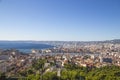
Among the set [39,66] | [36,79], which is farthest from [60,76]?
[39,66]

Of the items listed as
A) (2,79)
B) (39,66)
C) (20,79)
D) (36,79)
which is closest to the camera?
(2,79)

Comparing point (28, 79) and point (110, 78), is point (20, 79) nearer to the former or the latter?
point (28, 79)

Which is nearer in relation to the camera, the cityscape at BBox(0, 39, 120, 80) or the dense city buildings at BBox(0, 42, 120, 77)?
the cityscape at BBox(0, 39, 120, 80)

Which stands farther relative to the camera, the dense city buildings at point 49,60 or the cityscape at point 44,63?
the dense city buildings at point 49,60

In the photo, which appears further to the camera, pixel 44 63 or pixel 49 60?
pixel 49 60

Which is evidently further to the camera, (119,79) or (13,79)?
(13,79)

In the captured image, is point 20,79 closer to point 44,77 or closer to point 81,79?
point 44,77

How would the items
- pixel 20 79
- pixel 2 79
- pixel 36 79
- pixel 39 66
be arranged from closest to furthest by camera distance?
pixel 2 79
pixel 36 79
pixel 20 79
pixel 39 66

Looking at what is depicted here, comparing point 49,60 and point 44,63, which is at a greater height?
point 44,63

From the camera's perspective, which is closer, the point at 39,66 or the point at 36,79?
the point at 36,79

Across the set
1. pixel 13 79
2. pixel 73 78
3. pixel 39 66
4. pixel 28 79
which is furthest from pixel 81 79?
pixel 39 66
